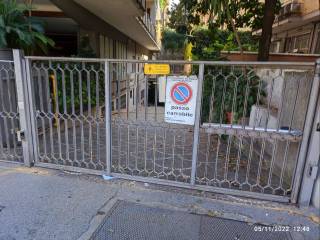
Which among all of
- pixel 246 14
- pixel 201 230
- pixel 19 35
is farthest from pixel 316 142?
pixel 246 14

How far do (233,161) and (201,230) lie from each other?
6.55 feet

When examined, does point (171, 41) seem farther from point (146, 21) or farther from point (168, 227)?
point (168, 227)

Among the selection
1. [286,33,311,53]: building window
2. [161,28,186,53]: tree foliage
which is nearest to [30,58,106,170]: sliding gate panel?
[286,33,311,53]: building window

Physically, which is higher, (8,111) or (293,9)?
(293,9)

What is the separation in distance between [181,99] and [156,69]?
46 centimetres

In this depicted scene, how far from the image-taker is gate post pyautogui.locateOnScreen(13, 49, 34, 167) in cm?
315

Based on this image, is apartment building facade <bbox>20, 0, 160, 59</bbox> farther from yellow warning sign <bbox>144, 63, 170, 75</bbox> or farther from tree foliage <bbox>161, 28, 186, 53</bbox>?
tree foliage <bbox>161, 28, 186, 53</bbox>

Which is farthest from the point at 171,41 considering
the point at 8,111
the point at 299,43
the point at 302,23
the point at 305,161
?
the point at 305,161

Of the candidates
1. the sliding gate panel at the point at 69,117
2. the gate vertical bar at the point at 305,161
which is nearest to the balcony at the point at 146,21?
the sliding gate panel at the point at 69,117

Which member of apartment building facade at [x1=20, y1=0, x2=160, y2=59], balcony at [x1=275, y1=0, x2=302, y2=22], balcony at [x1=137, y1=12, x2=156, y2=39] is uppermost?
balcony at [x1=275, y1=0, x2=302, y2=22]

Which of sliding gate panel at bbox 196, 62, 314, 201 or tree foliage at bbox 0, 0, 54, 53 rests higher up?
tree foliage at bbox 0, 0, 54, 53

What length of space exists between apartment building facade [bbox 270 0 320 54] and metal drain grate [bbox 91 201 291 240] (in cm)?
791

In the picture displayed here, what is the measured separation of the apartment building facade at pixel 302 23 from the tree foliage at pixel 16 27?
7.97 meters

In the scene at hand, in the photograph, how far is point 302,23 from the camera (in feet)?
31.1
